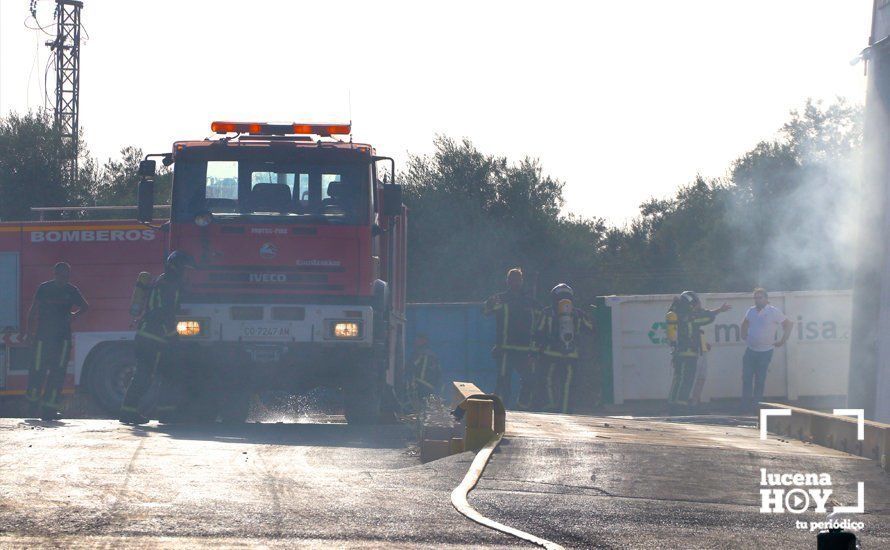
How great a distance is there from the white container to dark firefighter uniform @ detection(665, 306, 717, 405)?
12.6ft

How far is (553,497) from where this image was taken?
662 centimetres

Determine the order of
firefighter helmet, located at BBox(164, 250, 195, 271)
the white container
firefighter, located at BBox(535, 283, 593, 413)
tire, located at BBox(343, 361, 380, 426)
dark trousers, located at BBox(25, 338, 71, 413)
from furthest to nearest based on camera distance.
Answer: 1. the white container
2. firefighter, located at BBox(535, 283, 593, 413)
3. dark trousers, located at BBox(25, 338, 71, 413)
4. tire, located at BBox(343, 361, 380, 426)
5. firefighter helmet, located at BBox(164, 250, 195, 271)

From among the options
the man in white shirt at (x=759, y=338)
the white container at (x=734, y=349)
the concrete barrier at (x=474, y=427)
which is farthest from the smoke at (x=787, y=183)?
the concrete barrier at (x=474, y=427)

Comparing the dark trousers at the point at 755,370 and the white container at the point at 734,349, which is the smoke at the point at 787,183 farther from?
the dark trousers at the point at 755,370

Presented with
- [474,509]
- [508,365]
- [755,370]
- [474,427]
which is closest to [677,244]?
[755,370]

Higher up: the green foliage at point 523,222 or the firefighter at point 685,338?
the green foliage at point 523,222

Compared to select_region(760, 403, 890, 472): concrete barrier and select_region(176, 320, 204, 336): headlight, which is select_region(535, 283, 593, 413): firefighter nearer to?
select_region(760, 403, 890, 472): concrete barrier

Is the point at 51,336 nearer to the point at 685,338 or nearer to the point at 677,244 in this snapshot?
the point at 685,338

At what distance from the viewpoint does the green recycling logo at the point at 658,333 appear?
21.1 meters

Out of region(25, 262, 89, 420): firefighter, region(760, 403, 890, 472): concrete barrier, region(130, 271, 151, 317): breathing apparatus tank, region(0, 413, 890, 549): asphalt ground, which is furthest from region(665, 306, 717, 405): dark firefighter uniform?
region(25, 262, 89, 420): firefighter

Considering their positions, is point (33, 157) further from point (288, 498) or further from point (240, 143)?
point (288, 498)

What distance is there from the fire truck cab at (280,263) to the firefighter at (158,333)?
0.14 m

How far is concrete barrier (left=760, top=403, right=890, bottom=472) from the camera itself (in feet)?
27.6

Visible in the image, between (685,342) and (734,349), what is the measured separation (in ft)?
14.5
